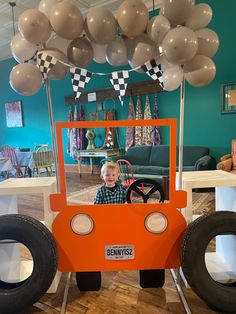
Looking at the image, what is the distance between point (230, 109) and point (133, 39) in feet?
11.9

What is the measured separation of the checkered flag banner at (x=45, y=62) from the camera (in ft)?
5.28

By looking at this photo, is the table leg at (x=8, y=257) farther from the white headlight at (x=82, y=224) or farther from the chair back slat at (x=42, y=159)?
the chair back slat at (x=42, y=159)

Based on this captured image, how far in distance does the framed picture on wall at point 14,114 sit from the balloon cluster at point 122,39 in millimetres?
7009

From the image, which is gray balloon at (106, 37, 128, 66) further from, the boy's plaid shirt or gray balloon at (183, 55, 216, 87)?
the boy's plaid shirt

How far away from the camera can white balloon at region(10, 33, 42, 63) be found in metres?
1.69

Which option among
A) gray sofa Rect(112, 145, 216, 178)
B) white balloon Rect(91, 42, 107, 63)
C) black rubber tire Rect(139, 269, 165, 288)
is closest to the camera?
black rubber tire Rect(139, 269, 165, 288)

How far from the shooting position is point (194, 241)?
1.42m

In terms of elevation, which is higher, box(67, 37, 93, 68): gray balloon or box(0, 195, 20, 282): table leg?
box(67, 37, 93, 68): gray balloon

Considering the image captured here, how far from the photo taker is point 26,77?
5.21 ft

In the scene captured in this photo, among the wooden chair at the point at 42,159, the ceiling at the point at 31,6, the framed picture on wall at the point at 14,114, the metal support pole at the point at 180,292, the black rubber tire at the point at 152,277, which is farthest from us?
the framed picture on wall at the point at 14,114

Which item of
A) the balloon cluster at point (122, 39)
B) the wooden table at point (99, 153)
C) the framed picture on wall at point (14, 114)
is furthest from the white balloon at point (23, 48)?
the framed picture on wall at point (14, 114)

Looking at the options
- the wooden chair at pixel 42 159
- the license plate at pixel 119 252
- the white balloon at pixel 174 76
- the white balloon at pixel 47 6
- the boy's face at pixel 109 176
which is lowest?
the license plate at pixel 119 252

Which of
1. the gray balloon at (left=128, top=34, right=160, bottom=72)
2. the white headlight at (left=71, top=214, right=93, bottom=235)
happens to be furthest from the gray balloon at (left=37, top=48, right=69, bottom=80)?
the white headlight at (left=71, top=214, right=93, bottom=235)

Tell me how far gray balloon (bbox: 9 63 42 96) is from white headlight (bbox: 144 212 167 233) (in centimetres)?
115
